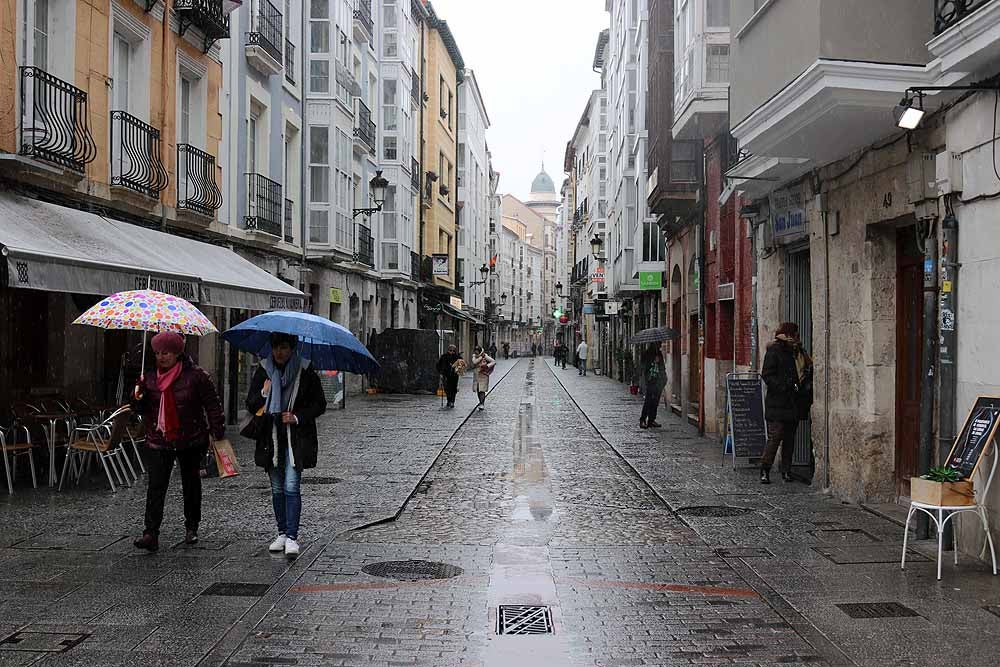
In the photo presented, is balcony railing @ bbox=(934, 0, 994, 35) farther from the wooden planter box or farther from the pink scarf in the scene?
the pink scarf

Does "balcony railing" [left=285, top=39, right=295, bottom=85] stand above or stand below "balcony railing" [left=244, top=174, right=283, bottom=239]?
above

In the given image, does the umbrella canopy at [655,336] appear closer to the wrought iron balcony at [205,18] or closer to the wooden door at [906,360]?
the wrought iron balcony at [205,18]

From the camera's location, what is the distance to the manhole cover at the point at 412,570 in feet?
23.3

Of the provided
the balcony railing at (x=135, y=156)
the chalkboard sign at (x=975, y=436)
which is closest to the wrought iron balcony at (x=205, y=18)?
the balcony railing at (x=135, y=156)

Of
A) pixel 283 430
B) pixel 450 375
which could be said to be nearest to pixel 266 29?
pixel 450 375

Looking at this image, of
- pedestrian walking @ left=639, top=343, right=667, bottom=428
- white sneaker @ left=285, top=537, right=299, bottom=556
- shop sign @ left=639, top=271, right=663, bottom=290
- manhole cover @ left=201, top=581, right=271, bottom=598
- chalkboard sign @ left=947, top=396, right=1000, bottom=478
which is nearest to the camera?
manhole cover @ left=201, top=581, right=271, bottom=598

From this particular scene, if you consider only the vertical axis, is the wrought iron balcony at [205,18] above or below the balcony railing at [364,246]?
above

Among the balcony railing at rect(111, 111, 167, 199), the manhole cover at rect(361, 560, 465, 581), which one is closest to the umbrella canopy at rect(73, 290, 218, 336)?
the manhole cover at rect(361, 560, 465, 581)

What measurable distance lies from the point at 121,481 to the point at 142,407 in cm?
385

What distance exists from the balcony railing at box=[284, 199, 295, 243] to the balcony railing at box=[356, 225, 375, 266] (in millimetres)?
5539

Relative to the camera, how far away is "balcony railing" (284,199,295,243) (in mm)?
23172

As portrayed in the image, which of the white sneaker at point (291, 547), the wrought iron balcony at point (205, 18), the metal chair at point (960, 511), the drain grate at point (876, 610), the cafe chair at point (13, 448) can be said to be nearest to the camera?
the drain grate at point (876, 610)

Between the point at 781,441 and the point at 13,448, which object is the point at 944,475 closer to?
the point at 781,441

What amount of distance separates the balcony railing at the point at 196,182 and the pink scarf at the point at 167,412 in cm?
891
